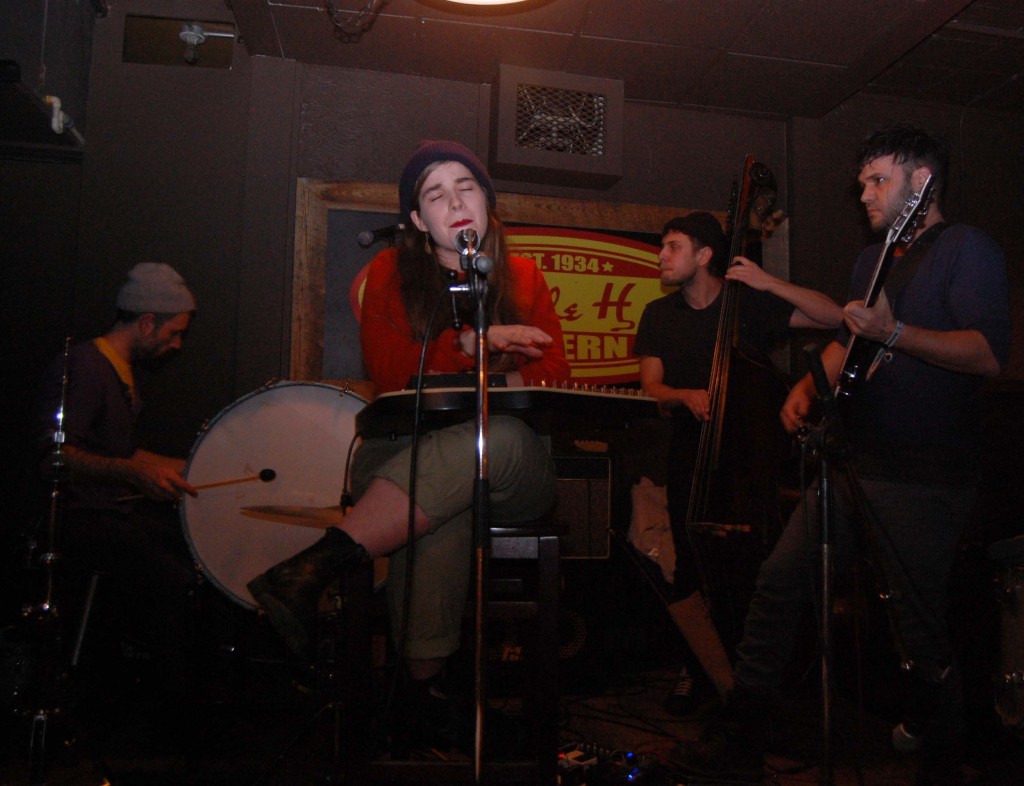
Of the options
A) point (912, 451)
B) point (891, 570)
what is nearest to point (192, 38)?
point (912, 451)

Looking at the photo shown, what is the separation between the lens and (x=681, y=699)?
10.6ft

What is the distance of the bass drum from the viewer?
3.04 meters

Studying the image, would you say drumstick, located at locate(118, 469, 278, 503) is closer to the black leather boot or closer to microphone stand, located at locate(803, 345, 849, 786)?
the black leather boot

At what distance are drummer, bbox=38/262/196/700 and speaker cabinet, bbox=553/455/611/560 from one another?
156 cm

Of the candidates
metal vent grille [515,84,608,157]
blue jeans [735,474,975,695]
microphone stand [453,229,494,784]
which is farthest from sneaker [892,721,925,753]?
metal vent grille [515,84,608,157]

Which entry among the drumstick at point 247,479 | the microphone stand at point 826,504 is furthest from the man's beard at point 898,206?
the drumstick at point 247,479

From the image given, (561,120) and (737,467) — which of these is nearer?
(737,467)

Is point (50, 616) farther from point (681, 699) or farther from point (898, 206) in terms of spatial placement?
point (898, 206)

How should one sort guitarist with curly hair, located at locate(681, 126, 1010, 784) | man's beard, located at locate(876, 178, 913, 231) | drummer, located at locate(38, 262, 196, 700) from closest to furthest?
guitarist with curly hair, located at locate(681, 126, 1010, 784) < man's beard, located at locate(876, 178, 913, 231) < drummer, located at locate(38, 262, 196, 700)

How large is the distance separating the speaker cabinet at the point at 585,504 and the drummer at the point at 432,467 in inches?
48.9

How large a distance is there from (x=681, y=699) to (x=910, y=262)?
1915mm

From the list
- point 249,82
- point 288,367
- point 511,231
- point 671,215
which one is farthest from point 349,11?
point 671,215

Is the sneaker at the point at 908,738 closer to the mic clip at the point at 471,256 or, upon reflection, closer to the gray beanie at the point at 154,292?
the mic clip at the point at 471,256

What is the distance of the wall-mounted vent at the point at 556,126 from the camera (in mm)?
4277
